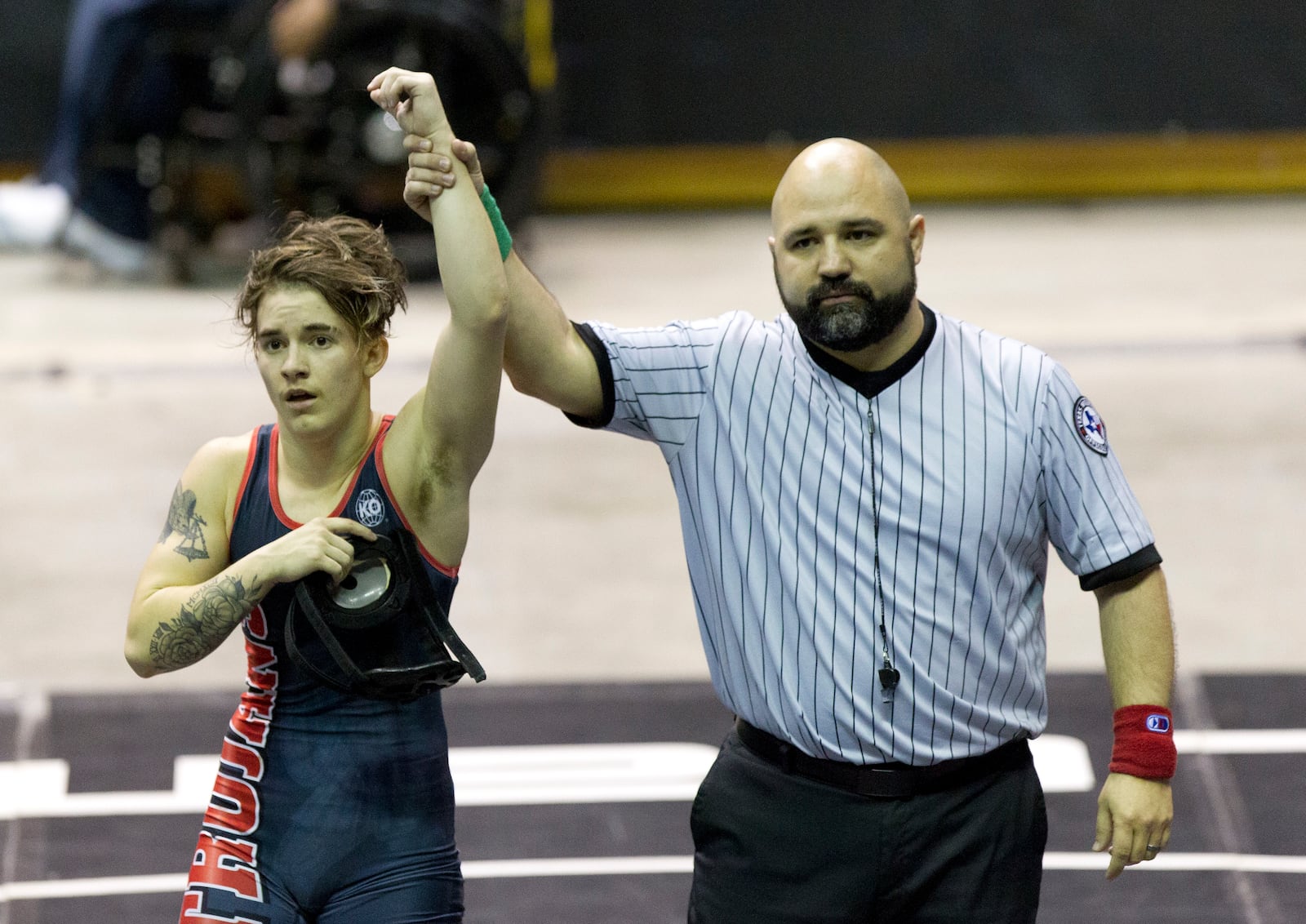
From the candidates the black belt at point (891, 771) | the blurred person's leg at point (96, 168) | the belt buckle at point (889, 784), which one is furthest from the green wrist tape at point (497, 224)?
the blurred person's leg at point (96, 168)

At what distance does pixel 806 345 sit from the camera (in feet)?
9.77

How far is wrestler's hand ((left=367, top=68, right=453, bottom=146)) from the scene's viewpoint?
2643 mm

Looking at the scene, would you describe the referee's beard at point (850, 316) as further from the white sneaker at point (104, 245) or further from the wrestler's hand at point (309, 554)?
the white sneaker at point (104, 245)

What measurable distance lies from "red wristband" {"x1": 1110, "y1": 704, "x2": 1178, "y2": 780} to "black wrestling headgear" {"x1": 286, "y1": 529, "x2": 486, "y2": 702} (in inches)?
39.9

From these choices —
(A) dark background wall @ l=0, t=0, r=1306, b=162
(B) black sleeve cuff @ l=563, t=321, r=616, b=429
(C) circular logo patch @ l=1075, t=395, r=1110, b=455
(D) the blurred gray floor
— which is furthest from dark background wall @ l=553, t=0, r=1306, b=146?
(C) circular logo patch @ l=1075, t=395, r=1110, b=455

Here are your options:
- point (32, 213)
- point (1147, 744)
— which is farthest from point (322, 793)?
point (32, 213)

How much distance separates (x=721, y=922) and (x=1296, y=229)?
9916 millimetres

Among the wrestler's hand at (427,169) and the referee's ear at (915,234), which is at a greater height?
the wrestler's hand at (427,169)

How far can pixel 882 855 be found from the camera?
281 centimetres

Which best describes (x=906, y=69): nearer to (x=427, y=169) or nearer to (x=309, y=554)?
(x=427, y=169)

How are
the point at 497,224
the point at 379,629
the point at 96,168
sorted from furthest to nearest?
the point at 96,168 < the point at 497,224 < the point at 379,629

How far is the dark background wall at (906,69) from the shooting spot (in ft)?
40.4

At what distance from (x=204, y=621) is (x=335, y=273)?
1.84 ft

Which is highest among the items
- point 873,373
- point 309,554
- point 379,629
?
point 873,373
